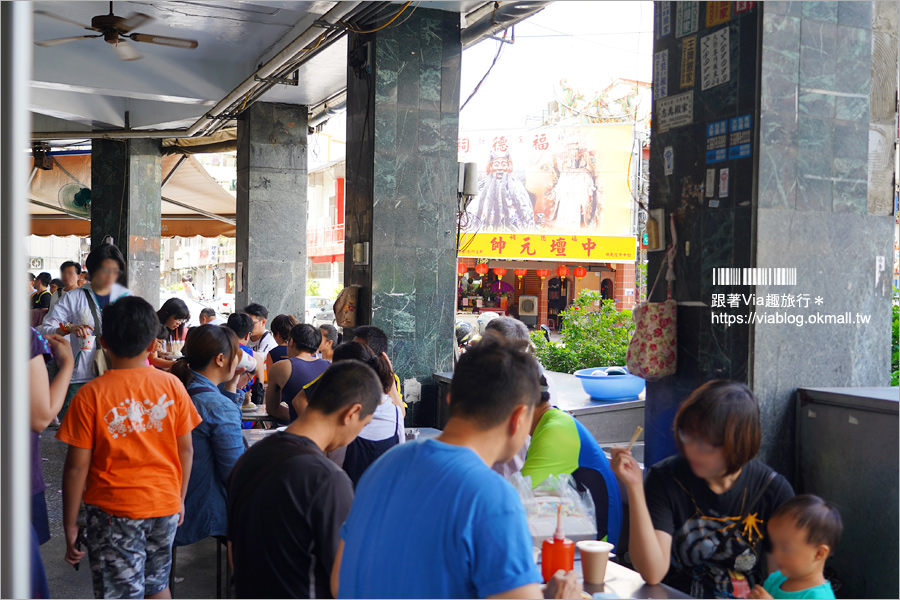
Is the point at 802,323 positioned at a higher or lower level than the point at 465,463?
higher

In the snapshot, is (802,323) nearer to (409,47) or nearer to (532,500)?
(532,500)

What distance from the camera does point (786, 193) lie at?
2.83 meters

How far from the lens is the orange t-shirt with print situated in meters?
2.59

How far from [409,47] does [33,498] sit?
4235 mm

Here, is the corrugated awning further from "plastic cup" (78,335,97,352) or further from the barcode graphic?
the barcode graphic

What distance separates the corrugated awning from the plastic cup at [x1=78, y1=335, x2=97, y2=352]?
22.3ft

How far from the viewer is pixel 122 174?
1035 cm

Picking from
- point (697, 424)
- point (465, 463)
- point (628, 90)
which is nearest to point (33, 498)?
point (465, 463)

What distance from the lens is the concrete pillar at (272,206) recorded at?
8430mm

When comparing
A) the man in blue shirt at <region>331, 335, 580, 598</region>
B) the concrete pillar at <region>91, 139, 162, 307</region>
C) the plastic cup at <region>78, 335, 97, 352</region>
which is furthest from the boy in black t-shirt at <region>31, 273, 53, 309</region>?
the man in blue shirt at <region>331, 335, 580, 598</region>

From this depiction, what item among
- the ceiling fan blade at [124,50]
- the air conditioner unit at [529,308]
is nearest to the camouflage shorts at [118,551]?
the ceiling fan blade at [124,50]

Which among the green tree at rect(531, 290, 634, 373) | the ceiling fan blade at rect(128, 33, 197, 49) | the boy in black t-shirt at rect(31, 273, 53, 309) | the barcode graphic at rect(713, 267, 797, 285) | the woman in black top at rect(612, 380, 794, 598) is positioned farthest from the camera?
the boy in black t-shirt at rect(31, 273, 53, 309)

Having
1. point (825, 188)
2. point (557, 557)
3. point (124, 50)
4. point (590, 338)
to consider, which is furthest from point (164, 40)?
point (557, 557)

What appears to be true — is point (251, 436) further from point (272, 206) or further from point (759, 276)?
point (272, 206)
